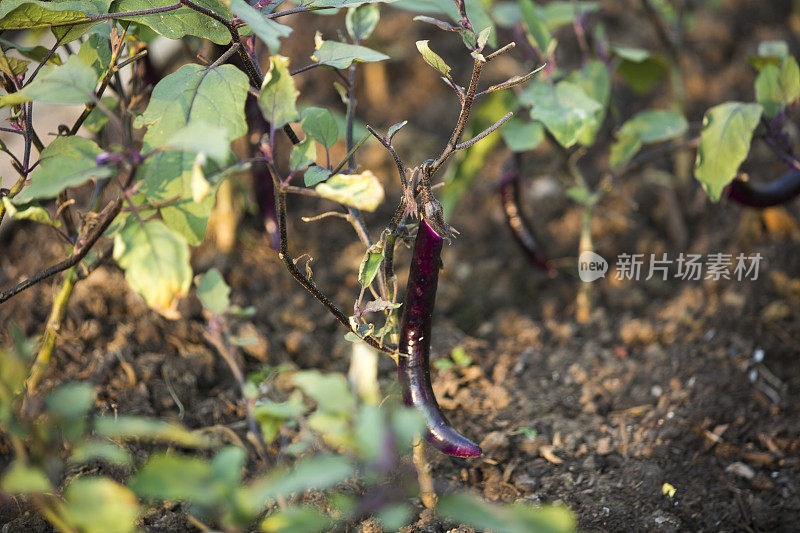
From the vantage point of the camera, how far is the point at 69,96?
0.73m

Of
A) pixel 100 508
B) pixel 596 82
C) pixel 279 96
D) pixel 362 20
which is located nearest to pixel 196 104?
pixel 279 96

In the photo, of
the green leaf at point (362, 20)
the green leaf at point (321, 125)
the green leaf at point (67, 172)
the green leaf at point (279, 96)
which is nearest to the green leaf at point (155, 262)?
the green leaf at point (67, 172)

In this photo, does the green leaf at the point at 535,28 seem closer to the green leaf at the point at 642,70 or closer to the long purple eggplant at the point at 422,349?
the green leaf at the point at 642,70

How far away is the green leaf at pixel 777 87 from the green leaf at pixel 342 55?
837 millimetres

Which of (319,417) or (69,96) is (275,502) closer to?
(319,417)

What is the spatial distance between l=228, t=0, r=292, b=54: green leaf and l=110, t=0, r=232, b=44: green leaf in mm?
150

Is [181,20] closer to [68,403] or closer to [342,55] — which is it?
[342,55]

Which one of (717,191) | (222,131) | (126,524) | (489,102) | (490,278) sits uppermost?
(222,131)

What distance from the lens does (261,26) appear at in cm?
73

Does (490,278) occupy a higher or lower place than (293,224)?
lower

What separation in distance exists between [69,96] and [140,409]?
2.26 feet

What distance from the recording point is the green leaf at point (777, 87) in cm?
125

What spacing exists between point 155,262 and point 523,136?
91cm

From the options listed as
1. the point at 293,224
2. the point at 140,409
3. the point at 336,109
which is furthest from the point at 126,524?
the point at 336,109
